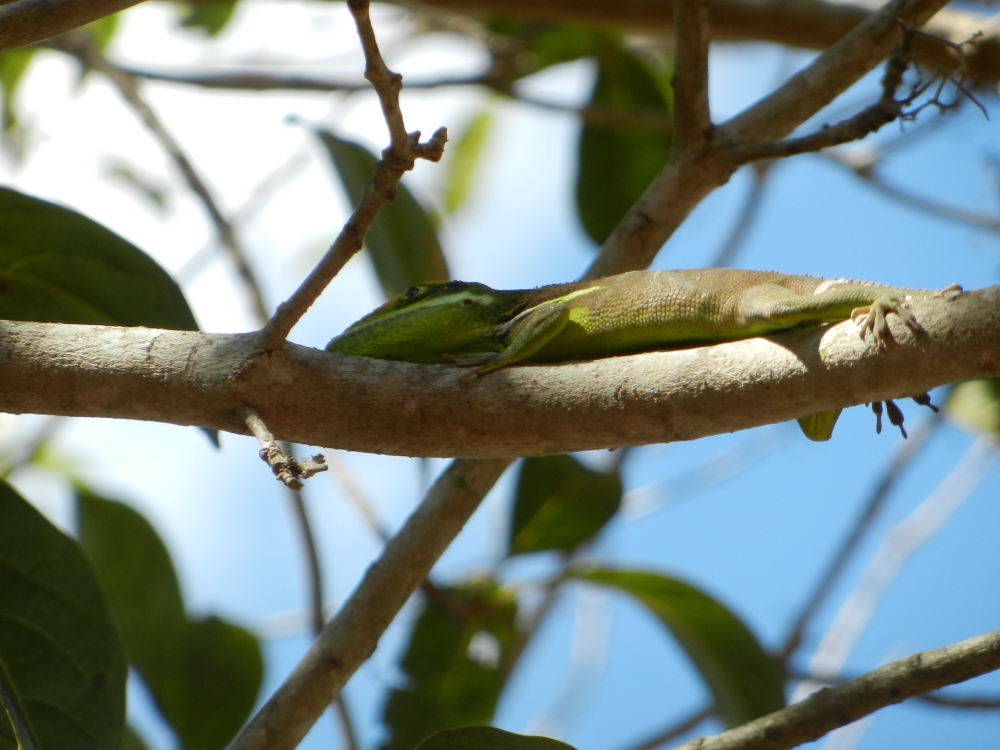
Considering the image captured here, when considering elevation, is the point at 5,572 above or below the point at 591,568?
below

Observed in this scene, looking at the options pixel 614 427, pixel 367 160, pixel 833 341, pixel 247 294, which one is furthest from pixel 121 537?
pixel 833 341

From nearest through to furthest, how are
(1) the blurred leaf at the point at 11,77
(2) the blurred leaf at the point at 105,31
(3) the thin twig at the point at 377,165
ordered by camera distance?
(3) the thin twig at the point at 377,165 → (1) the blurred leaf at the point at 11,77 → (2) the blurred leaf at the point at 105,31

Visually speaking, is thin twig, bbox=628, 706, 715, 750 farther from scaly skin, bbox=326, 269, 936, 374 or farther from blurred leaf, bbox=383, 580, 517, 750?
scaly skin, bbox=326, 269, 936, 374

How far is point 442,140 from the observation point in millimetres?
2018

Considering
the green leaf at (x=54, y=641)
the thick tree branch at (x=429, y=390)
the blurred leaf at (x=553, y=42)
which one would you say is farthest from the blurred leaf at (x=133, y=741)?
the blurred leaf at (x=553, y=42)

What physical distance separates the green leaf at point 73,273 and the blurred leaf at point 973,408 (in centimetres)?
390

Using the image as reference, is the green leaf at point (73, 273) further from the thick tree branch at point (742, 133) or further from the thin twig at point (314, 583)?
the thick tree branch at point (742, 133)

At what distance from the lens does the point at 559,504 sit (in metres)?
4.46

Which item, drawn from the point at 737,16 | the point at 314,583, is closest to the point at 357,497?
the point at 314,583

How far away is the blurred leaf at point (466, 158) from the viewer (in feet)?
27.7

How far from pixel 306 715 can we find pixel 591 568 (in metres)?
2.02

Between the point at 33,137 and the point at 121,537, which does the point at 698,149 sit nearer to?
the point at 121,537

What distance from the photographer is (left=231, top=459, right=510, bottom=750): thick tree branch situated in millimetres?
2504

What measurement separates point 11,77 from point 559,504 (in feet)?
16.9
